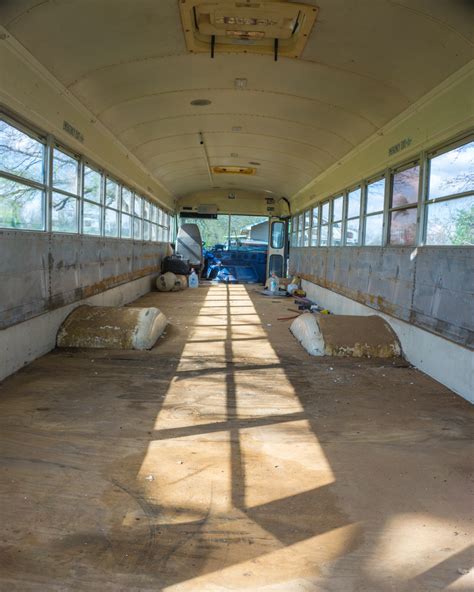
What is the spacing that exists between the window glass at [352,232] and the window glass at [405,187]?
1.80 m

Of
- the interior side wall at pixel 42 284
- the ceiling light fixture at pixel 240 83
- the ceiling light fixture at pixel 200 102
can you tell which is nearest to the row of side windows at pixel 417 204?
the ceiling light fixture at pixel 240 83

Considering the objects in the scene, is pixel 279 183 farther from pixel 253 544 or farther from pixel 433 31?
pixel 253 544

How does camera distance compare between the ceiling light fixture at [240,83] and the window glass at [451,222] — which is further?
the ceiling light fixture at [240,83]

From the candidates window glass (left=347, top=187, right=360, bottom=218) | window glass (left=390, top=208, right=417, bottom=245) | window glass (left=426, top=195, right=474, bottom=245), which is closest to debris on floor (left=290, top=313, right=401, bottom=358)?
window glass (left=390, top=208, right=417, bottom=245)

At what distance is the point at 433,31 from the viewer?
4.01 metres

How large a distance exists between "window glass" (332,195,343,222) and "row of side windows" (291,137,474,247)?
0.13ft

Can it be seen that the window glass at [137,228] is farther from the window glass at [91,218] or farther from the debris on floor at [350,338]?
the debris on floor at [350,338]

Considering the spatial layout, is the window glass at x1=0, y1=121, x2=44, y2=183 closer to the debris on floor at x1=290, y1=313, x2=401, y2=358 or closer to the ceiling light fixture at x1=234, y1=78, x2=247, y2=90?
the ceiling light fixture at x1=234, y1=78, x2=247, y2=90

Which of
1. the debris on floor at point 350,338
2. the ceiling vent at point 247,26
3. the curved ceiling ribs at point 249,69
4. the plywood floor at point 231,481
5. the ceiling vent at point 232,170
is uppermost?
the ceiling vent at point 232,170

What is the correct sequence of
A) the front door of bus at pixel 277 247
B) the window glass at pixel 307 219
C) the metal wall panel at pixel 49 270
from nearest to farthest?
the metal wall panel at pixel 49 270 < the window glass at pixel 307 219 < the front door of bus at pixel 277 247

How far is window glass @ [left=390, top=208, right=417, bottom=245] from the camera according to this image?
5.88 meters

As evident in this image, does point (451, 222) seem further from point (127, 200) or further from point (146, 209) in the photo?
point (146, 209)

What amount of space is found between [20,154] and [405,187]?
448cm

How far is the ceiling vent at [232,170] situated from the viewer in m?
12.4
